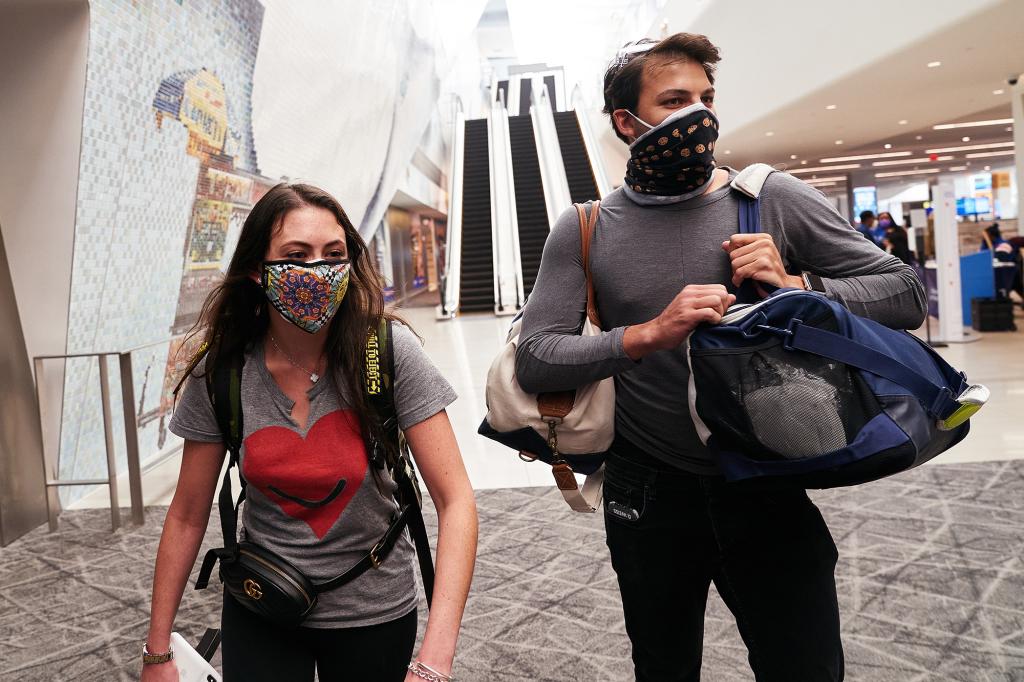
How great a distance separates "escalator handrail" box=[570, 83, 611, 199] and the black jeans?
53.1 feet

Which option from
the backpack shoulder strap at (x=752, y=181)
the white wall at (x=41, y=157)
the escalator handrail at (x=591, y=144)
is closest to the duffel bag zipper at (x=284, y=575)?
the backpack shoulder strap at (x=752, y=181)

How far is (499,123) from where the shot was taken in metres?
23.5

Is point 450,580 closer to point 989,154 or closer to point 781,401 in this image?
point 781,401

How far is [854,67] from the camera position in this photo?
11.8 metres

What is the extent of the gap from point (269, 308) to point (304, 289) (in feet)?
0.70

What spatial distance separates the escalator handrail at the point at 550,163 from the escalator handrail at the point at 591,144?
764mm

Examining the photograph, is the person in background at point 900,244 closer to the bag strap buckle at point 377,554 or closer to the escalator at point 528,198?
the escalator at point 528,198

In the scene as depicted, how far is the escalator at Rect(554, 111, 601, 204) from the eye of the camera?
19656 millimetres

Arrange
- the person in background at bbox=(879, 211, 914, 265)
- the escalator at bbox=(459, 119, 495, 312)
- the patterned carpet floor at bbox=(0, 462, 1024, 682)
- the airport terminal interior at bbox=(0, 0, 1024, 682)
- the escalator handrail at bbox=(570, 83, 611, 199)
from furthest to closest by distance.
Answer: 1. the escalator handrail at bbox=(570, 83, 611, 199)
2. the escalator at bbox=(459, 119, 495, 312)
3. the person in background at bbox=(879, 211, 914, 265)
4. the airport terminal interior at bbox=(0, 0, 1024, 682)
5. the patterned carpet floor at bbox=(0, 462, 1024, 682)

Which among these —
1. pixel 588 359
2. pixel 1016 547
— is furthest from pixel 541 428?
pixel 1016 547

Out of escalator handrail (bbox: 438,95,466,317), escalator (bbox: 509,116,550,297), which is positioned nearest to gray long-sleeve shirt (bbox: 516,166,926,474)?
escalator (bbox: 509,116,550,297)

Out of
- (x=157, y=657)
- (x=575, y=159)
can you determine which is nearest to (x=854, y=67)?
(x=575, y=159)

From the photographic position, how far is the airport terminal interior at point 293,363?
126 inches

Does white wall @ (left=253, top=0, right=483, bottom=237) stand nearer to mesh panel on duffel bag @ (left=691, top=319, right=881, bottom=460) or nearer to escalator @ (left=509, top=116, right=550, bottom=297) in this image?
escalator @ (left=509, top=116, right=550, bottom=297)
